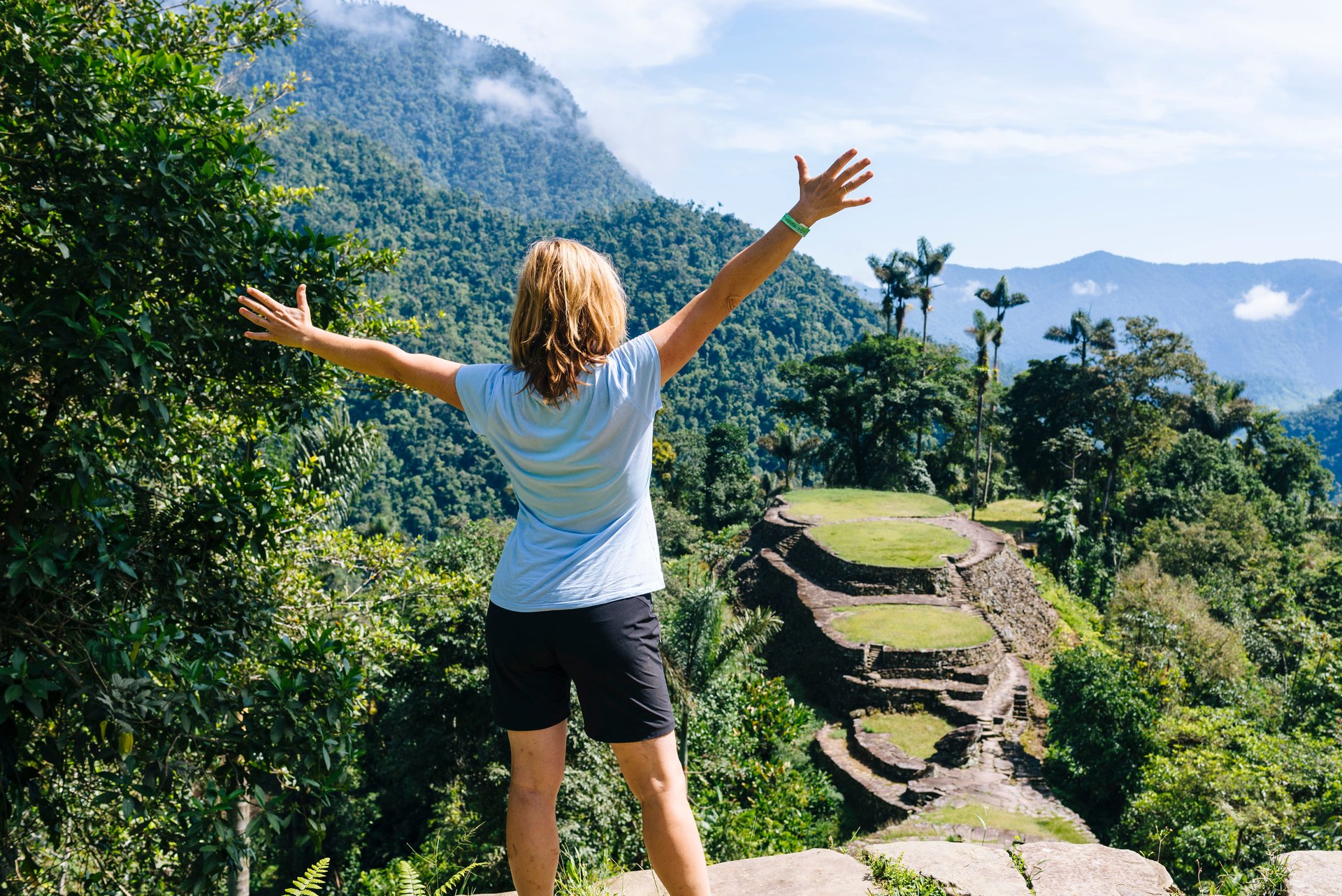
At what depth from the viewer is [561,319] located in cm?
185

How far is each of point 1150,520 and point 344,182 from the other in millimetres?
91059

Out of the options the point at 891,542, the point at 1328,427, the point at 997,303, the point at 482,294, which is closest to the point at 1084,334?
the point at 997,303

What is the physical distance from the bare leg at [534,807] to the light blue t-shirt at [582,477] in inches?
14.9

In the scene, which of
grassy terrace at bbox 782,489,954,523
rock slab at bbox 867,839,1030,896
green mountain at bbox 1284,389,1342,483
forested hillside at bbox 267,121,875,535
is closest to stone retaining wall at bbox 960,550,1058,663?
grassy terrace at bbox 782,489,954,523

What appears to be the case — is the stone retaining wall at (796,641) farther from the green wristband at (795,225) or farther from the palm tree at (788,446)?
the green wristband at (795,225)

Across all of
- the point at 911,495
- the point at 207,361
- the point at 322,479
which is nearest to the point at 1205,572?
the point at 911,495

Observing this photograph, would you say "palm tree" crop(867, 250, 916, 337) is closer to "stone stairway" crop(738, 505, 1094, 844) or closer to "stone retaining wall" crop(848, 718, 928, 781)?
"stone stairway" crop(738, 505, 1094, 844)

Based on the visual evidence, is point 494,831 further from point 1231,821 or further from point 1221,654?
point 1221,654

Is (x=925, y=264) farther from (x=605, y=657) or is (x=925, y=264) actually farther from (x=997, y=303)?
(x=605, y=657)

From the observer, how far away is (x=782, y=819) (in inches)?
508

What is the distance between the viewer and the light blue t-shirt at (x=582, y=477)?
6.00 ft

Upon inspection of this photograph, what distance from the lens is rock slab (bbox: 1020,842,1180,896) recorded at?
263 centimetres

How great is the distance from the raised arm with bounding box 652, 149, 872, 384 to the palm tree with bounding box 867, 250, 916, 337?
138 feet

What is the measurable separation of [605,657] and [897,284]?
43.5 metres
